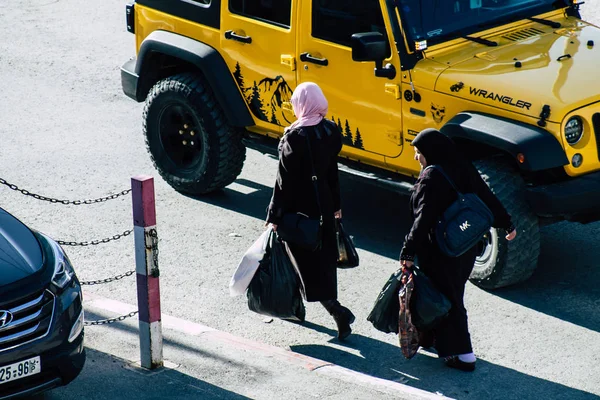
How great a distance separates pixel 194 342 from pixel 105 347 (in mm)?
564

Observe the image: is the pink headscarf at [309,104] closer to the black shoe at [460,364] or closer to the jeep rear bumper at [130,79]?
the black shoe at [460,364]

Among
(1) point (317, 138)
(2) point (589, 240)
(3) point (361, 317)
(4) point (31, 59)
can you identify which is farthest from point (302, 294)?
(4) point (31, 59)

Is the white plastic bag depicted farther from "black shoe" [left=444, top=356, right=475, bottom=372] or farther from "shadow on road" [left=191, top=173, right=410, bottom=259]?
"shadow on road" [left=191, top=173, right=410, bottom=259]

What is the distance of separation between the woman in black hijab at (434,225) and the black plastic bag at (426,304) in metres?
0.09

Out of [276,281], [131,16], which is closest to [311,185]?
[276,281]

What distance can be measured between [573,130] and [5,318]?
12.8 feet

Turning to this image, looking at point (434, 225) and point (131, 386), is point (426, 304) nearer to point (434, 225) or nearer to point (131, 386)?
point (434, 225)

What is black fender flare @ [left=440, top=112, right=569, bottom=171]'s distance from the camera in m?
7.11

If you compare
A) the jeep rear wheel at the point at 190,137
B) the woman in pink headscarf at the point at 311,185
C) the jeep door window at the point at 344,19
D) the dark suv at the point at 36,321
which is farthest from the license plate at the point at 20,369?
the jeep rear wheel at the point at 190,137

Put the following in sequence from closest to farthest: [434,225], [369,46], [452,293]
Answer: [434,225] → [452,293] → [369,46]

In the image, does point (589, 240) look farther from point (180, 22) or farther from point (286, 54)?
point (180, 22)

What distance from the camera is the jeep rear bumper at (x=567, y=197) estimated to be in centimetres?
720

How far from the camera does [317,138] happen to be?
22.3ft

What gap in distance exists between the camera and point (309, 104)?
678 cm
